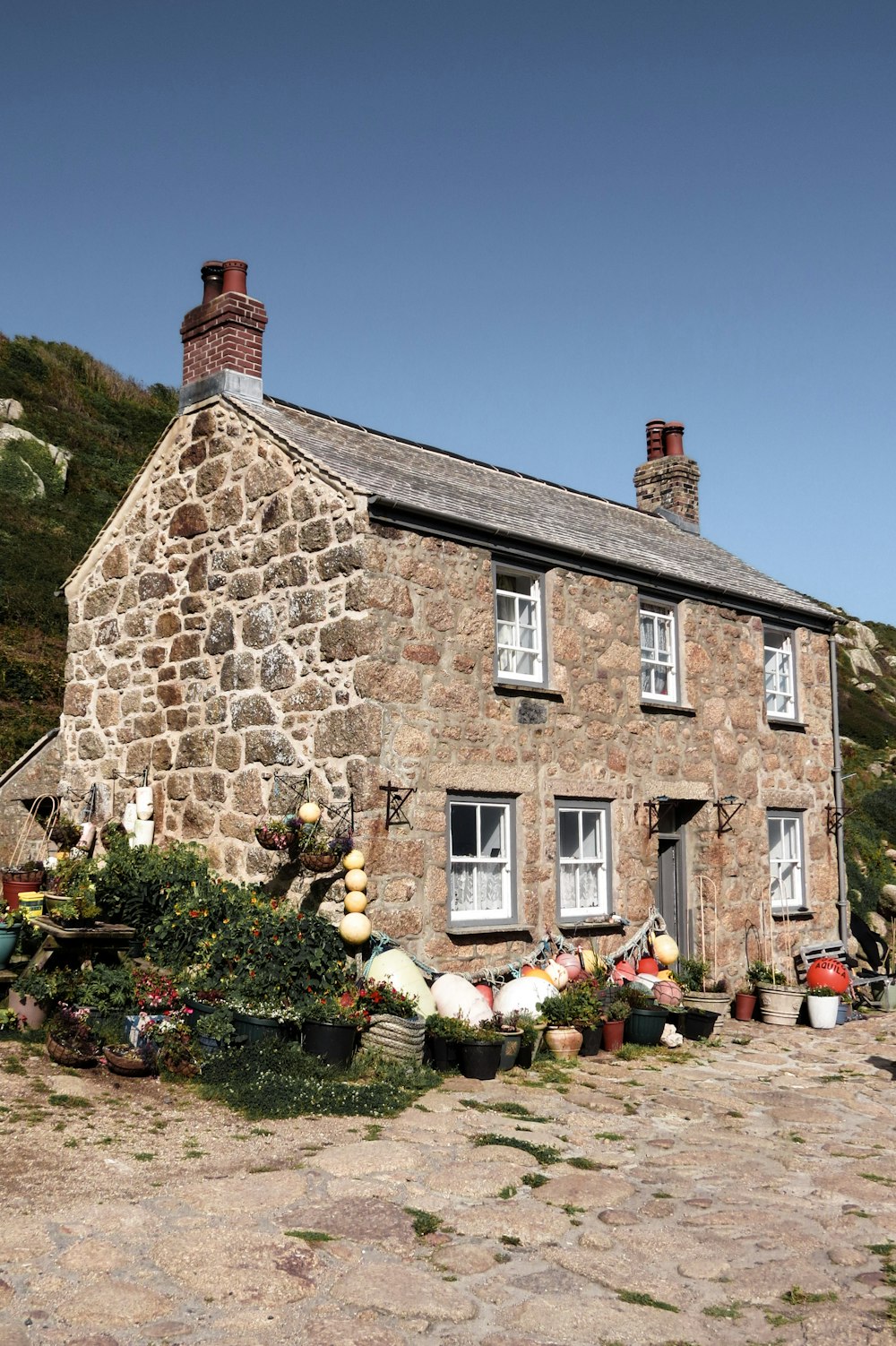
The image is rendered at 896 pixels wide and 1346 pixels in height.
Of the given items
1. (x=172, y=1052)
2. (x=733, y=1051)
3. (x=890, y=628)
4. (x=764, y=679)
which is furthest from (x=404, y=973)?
(x=890, y=628)

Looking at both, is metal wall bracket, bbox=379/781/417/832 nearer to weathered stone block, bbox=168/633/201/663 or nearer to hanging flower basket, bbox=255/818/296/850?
hanging flower basket, bbox=255/818/296/850

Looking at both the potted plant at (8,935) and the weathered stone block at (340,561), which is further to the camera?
the weathered stone block at (340,561)

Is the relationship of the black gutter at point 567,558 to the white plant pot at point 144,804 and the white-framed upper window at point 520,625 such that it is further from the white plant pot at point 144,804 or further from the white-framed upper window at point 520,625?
the white plant pot at point 144,804

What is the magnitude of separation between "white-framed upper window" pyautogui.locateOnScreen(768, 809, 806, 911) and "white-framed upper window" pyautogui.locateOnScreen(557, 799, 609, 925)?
3724mm

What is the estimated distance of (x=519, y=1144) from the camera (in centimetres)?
754

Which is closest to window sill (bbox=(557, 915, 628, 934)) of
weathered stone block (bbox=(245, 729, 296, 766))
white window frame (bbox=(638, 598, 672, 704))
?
white window frame (bbox=(638, 598, 672, 704))

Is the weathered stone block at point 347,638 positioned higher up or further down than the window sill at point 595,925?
higher up

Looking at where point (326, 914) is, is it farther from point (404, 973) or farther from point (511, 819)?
point (511, 819)

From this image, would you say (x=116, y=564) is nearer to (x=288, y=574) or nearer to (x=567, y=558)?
(x=288, y=574)

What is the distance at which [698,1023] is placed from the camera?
39.5 ft

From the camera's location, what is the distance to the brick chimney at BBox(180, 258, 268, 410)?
13320 mm

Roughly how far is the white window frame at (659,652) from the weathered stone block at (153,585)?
564 centimetres

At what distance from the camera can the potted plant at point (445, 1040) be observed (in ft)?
31.5

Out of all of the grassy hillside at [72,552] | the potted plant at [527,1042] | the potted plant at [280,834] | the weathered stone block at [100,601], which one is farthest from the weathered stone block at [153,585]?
the potted plant at [527,1042]
